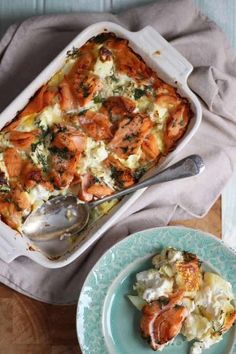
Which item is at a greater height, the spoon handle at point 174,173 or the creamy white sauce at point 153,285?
the spoon handle at point 174,173

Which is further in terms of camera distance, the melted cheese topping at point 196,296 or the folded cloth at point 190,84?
the folded cloth at point 190,84

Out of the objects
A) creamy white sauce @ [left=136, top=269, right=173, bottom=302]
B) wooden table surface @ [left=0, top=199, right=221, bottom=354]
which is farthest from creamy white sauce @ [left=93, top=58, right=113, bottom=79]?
wooden table surface @ [left=0, top=199, right=221, bottom=354]

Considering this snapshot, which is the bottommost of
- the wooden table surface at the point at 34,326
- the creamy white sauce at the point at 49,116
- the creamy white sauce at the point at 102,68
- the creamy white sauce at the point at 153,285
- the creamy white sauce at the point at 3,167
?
the wooden table surface at the point at 34,326

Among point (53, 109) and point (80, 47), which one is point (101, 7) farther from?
point (53, 109)

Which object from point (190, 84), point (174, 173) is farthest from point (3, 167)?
point (190, 84)

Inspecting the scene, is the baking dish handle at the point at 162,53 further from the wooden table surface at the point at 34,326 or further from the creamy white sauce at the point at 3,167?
the wooden table surface at the point at 34,326

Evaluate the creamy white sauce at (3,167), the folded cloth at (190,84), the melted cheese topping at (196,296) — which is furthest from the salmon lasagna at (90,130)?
the melted cheese topping at (196,296)
